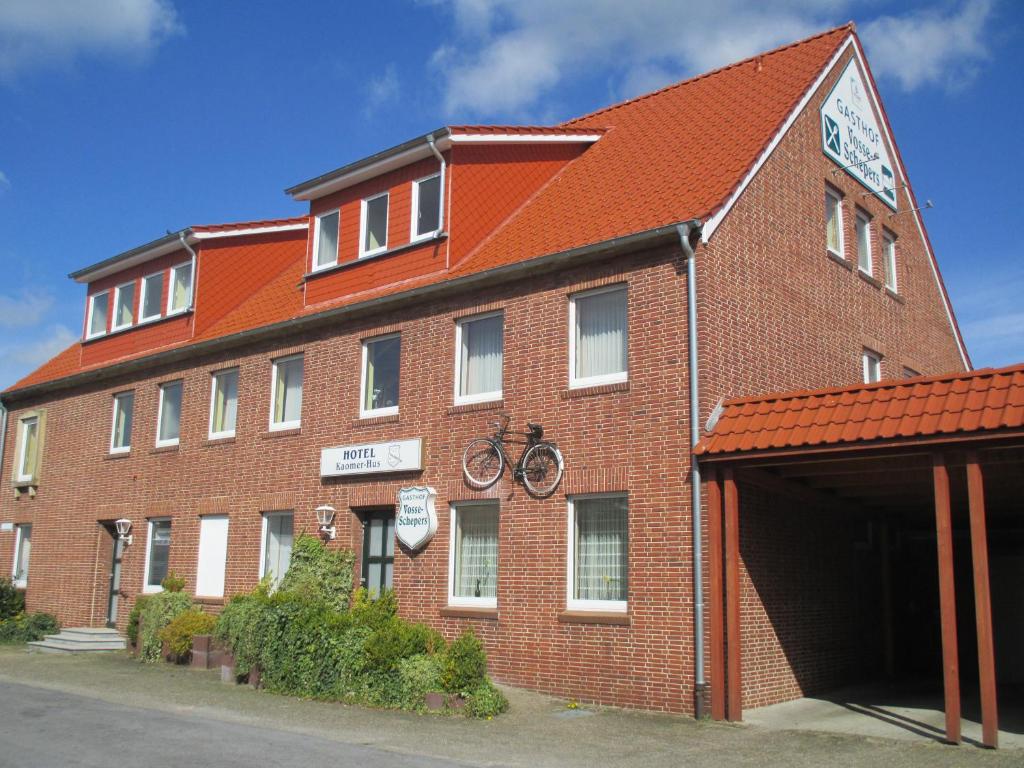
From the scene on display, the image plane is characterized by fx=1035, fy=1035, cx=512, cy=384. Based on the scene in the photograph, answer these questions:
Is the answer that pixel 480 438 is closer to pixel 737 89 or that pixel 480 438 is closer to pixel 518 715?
pixel 518 715

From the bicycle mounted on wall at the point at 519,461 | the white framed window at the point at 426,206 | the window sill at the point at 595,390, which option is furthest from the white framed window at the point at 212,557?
the window sill at the point at 595,390

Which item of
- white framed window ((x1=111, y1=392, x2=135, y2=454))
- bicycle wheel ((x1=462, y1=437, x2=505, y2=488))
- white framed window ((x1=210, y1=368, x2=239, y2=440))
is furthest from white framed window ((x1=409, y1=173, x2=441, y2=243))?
white framed window ((x1=111, y1=392, x2=135, y2=454))

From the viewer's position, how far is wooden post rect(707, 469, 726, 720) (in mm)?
11688

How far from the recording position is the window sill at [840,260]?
16.5 metres

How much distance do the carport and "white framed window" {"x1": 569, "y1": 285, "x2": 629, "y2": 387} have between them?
1772 millimetres

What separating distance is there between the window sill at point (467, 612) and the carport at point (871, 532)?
11.4 feet

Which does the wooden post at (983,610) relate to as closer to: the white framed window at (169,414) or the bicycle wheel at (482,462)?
the bicycle wheel at (482,462)

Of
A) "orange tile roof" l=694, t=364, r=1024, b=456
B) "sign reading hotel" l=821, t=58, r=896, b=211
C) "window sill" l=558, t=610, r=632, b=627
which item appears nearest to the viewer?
"orange tile roof" l=694, t=364, r=1024, b=456

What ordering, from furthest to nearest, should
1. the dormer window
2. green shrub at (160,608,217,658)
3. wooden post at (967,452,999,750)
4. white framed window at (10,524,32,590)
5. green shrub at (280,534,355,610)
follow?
white framed window at (10,524,32,590) < the dormer window < green shrub at (160,608,217,658) < green shrub at (280,534,355,610) < wooden post at (967,452,999,750)

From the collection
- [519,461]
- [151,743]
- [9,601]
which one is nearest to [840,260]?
[519,461]

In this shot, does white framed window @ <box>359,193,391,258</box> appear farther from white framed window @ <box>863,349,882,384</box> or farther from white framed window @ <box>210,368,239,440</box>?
white framed window @ <box>863,349,882,384</box>

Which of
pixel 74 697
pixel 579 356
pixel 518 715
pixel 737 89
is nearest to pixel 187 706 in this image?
pixel 74 697

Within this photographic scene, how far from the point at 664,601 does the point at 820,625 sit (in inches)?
127

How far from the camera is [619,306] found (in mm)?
13922
